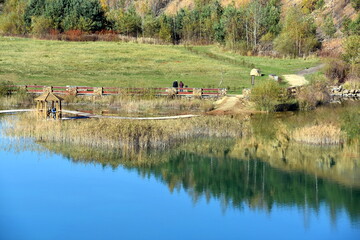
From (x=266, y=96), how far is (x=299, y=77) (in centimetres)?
1776

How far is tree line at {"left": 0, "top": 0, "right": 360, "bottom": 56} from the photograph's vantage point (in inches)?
3581

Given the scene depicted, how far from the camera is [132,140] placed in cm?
3616

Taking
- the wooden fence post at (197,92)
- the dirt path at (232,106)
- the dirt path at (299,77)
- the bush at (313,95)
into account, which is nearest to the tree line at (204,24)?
the dirt path at (299,77)

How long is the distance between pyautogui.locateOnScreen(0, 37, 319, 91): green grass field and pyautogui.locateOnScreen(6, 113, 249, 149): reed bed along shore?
841 inches

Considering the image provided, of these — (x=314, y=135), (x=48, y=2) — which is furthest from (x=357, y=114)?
(x=48, y=2)

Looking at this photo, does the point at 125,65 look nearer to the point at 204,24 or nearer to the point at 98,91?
the point at 98,91

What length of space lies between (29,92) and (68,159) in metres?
25.2

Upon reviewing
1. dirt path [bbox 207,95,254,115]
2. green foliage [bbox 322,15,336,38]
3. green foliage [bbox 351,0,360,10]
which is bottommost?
dirt path [bbox 207,95,254,115]

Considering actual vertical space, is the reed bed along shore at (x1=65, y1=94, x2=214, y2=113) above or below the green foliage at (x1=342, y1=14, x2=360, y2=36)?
below

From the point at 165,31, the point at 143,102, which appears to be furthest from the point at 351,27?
the point at 143,102

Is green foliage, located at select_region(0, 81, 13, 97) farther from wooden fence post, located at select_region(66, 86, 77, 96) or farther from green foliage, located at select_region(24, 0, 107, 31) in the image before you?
green foliage, located at select_region(24, 0, 107, 31)

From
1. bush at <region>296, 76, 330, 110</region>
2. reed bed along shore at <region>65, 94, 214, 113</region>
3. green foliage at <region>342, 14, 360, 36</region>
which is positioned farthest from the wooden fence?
green foliage at <region>342, 14, 360, 36</region>

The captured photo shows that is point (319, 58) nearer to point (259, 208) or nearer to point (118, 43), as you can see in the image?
point (118, 43)

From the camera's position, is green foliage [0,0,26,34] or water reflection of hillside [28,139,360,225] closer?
water reflection of hillside [28,139,360,225]
